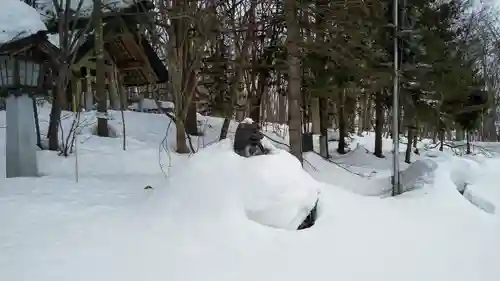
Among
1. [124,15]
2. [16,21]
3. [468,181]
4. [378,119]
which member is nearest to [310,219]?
[468,181]

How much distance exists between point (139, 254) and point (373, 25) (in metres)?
6.93

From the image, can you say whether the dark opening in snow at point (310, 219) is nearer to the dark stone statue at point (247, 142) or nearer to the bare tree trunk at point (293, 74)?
the dark stone statue at point (247, 142)

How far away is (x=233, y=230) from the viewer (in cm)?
407

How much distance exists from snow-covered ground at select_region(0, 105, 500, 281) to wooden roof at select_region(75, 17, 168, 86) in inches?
197

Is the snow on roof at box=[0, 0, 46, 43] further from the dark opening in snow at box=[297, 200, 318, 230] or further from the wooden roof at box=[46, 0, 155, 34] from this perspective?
the dark opening in snow at box=[297, 200, 318, 230]

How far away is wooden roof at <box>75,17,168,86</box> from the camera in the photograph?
1051 centimetres

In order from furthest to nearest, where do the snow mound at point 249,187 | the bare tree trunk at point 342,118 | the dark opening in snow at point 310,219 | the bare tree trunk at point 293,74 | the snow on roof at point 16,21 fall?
the bare tree trunk at point 342,118, the bare tree trunk at point 293,74, the snow on roof at point 16,21, the dark opening in snow at point 310,219, the snow mound at point 249,187

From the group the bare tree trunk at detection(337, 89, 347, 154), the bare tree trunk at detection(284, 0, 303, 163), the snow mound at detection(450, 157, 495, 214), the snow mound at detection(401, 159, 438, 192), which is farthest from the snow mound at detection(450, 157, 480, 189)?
the bare tree trunk at detection(337, 89, 347, 154)

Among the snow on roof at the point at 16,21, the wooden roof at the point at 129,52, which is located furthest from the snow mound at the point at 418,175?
the wooden roof at the point at 129,52

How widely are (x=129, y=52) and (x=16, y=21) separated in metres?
5.26

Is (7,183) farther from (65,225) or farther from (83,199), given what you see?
(65,225)

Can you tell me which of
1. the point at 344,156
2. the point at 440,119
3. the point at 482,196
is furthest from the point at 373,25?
the point at 344,156

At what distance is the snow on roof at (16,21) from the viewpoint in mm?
6344

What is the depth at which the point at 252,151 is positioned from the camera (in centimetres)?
495
